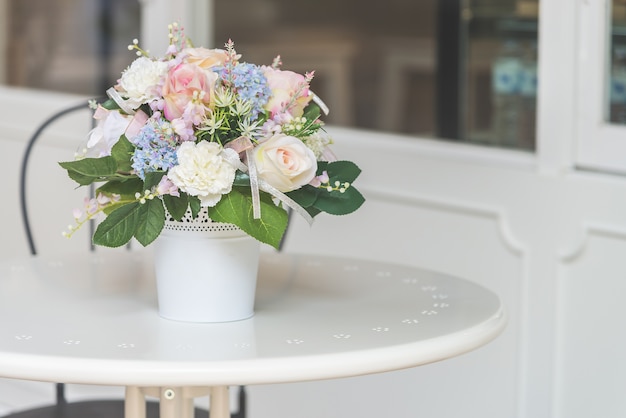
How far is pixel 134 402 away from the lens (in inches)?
62.8

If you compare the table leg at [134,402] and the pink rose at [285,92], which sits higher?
the pink rose at [285,92]

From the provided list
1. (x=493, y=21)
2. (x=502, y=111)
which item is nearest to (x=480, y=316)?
(x=502, y=111)

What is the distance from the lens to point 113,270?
6.37ft

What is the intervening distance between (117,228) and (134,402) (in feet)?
0.85

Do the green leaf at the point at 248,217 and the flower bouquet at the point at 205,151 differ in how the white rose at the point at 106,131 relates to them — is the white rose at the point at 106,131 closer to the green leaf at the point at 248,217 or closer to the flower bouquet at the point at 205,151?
the flower bouquet at the point at 205,151

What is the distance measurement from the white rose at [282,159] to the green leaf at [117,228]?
183 millimetres

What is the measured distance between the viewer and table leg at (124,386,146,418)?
1591mm

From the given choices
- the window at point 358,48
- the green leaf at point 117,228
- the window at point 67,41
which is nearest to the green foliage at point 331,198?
the green leaf at point 117,228

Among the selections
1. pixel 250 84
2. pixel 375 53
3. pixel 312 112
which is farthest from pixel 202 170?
pixel 375 53

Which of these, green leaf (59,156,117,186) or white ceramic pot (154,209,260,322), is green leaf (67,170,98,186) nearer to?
green leaf (59,156,117,186)

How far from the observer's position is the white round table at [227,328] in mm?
1386

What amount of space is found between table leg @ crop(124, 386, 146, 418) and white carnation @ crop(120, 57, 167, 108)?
0.40 meters

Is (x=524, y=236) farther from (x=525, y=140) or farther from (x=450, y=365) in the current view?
(x=525, y=140)

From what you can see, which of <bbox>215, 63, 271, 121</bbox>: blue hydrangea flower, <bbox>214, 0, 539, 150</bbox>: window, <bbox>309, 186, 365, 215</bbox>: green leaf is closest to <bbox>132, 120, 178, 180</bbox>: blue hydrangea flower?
<bbox>215, 63, 271, 121</bbox>: blue hydrangea flower
